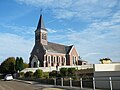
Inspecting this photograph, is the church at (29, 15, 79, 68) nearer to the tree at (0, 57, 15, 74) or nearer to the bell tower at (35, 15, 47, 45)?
the bell tower at (35, 15, 47, 45)

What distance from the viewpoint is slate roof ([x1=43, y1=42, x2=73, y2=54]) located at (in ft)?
282

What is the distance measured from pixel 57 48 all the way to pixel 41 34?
1072 cm

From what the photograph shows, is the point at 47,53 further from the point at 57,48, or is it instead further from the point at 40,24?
→ the point at 40,24

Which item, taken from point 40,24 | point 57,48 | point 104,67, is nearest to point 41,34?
point 40,24

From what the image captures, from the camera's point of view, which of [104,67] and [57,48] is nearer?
[104,67]

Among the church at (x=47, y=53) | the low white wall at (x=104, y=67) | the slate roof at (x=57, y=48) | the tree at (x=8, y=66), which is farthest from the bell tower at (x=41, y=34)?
the low white wall at (x=104, y=67)

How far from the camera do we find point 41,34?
3359 inches

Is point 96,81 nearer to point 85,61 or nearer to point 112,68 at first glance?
point 112,68

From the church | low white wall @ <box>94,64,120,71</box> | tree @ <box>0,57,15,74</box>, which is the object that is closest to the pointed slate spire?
the church

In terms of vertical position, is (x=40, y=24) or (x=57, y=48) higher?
(x=40, y=24)

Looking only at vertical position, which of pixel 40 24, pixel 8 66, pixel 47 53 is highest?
pixel 40 24

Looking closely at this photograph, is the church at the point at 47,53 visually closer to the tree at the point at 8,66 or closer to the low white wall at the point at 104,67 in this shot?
the tree at the point at 8,66

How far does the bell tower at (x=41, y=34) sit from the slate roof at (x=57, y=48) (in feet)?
8.01

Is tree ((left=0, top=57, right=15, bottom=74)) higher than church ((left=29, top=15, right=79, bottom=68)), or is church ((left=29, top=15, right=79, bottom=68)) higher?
church ((left=29, top=15, right=79, bottom=68))
